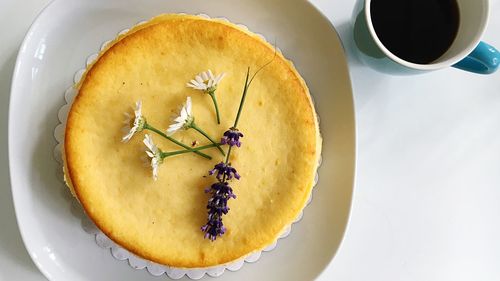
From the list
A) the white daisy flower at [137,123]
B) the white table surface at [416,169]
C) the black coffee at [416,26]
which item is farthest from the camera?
the white table surface at [416,169]

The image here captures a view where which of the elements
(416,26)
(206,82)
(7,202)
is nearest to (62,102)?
(7,202)

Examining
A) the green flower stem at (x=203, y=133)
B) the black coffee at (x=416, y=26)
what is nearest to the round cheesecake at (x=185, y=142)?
the green flower stem at (x=203, y=133)

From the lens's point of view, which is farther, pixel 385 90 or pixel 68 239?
pixel 385 90

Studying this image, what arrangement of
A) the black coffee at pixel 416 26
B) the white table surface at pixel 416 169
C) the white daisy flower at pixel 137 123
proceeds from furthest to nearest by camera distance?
the white table surface at pixel 416 169 < the black coffee at pixel 416 26 < the white daisy flower at pixel 137 123

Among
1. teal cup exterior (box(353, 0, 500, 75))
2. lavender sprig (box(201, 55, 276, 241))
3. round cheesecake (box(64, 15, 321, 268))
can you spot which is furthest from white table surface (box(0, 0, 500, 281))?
lavender sprig (box(201, 55, 276, 241))

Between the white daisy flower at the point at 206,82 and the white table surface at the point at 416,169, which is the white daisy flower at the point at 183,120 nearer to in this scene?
the white daisy flower at the point at 206,82

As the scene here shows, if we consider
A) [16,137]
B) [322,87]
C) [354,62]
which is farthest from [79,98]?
[354,62]

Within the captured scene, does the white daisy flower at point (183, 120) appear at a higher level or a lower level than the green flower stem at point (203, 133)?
higher

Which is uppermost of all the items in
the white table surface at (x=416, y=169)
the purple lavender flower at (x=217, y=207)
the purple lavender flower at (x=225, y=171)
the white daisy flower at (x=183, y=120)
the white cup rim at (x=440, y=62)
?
the white daisy flower at (x=183, y=120)

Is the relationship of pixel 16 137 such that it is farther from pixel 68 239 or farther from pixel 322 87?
pixel 322 87
